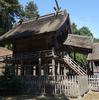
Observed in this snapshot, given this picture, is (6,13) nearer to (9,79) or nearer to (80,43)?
(80,43)

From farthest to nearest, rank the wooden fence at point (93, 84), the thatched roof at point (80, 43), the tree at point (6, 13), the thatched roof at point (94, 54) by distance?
the tree at point (6, 13) → the thatched roof at point (80, 43) → the thatched roof at point (94, 54) → the wooden fence at point (93, 84)

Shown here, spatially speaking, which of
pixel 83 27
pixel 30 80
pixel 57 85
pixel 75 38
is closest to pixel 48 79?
pixel 57 85

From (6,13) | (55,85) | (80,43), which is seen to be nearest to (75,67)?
(80,43)

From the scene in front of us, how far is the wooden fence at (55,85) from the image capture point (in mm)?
10172

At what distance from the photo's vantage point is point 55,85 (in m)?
10.9

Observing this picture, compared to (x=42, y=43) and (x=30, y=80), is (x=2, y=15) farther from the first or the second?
(x=30, y=80)

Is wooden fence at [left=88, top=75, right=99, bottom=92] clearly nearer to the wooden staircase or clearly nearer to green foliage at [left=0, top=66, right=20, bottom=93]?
the wooden staircase

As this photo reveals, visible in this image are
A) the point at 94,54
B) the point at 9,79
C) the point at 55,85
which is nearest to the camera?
the point at 55,85

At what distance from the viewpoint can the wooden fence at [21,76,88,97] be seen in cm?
1017

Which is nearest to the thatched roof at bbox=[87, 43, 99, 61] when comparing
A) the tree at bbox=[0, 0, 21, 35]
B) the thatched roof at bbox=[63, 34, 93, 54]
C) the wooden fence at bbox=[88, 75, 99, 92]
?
the thatched roof at bbox=[63, 34, 93, 54]

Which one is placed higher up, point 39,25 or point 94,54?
point 39,25

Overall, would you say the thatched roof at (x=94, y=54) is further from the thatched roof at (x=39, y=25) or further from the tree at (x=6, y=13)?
the tree at (x=6, y=13)

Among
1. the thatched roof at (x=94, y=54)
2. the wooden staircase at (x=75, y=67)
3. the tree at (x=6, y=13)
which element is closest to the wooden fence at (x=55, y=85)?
the thatched roof at (x=94, y=54)

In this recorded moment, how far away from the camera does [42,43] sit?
1894 centimetres
